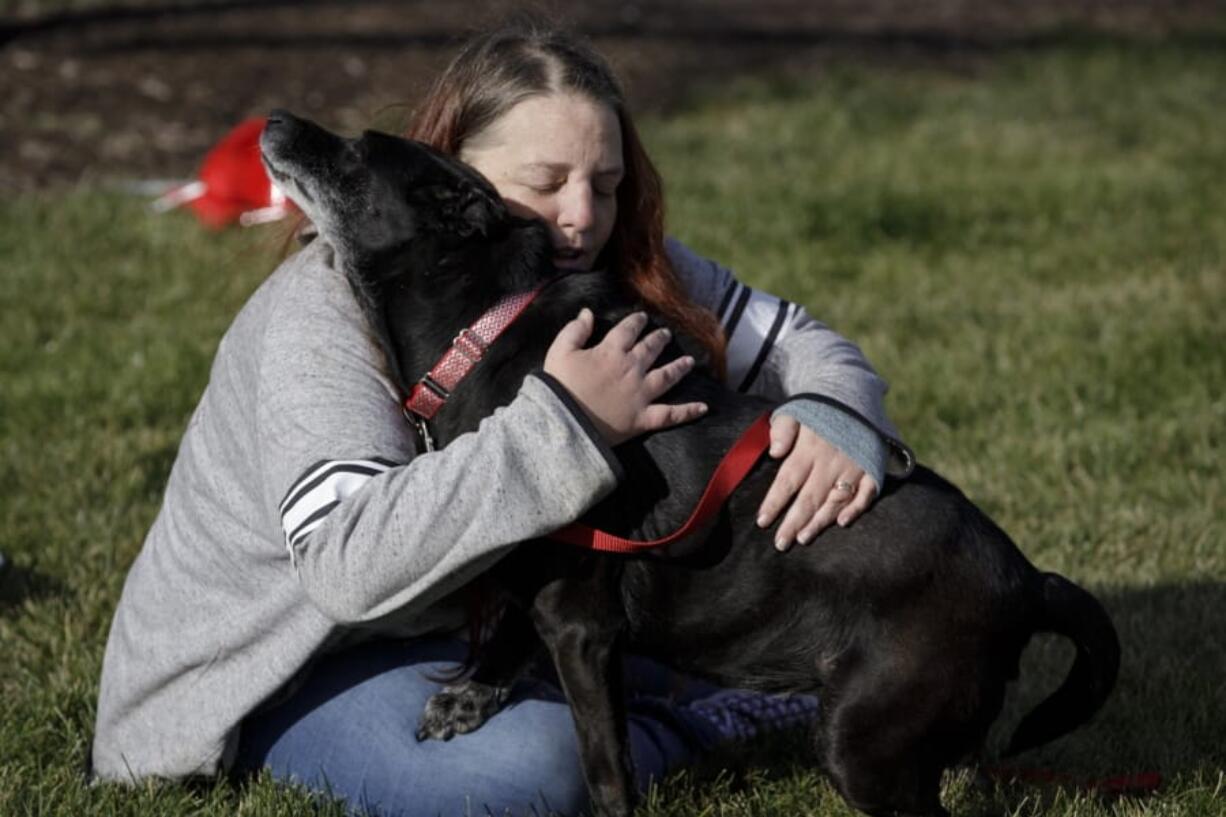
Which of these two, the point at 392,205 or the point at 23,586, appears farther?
the point at 23,586

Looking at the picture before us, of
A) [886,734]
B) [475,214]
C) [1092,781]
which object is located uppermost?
[475,214]

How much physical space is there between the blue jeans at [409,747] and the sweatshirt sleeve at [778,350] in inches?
34.4

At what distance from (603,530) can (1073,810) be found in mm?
1183

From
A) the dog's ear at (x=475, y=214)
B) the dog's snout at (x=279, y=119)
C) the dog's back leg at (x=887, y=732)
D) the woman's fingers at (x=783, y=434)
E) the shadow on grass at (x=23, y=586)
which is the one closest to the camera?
the dog's back leg at (x=887, y=732)

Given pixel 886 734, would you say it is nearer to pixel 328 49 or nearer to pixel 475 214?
pixel 475 214

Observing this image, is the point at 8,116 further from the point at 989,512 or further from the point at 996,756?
the point at 996,756

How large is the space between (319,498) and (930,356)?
3868 mm

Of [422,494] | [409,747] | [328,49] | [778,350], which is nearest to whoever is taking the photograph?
[422,494]

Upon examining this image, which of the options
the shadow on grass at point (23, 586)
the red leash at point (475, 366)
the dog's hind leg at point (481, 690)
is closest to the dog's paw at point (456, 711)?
the dog's hind leg at point (481, 690)

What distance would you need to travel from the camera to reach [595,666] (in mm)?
3188

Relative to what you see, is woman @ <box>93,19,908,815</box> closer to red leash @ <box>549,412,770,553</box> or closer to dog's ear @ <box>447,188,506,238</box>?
red leash @ <box>549,412,770,553</box>

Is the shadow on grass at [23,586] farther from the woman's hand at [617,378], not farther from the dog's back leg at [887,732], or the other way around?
the dog's back leg at [887,732]

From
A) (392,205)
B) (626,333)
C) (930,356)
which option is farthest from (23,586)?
(930,356)

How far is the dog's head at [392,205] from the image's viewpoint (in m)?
3.50
